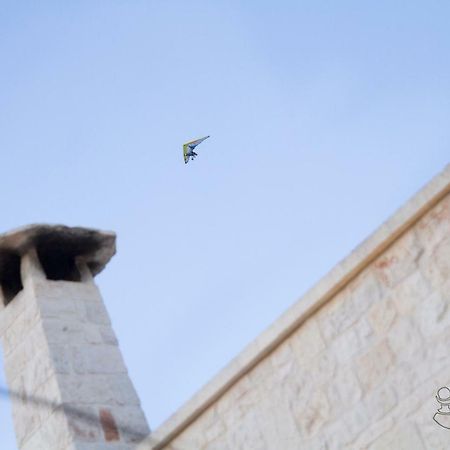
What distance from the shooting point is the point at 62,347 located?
5.68 m

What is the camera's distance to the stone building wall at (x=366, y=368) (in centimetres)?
400

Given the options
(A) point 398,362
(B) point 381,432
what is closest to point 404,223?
(A) point 398,362

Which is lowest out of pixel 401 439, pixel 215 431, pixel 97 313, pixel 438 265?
pixel 401 439

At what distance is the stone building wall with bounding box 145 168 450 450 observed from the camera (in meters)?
4.00

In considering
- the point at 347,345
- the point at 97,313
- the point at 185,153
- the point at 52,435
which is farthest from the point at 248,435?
the point at 185,153

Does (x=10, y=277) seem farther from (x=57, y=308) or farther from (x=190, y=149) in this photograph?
(x=190, y=149)

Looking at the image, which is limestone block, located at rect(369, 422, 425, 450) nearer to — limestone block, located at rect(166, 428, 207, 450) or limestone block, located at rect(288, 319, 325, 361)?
limestone block, located at rect(288, 319, 325, 361)

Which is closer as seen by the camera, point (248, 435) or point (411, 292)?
point (411, 292)

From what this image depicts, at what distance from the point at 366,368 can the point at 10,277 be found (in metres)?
3.04

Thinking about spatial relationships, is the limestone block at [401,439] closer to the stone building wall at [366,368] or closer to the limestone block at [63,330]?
the stone building wall at [366,368]

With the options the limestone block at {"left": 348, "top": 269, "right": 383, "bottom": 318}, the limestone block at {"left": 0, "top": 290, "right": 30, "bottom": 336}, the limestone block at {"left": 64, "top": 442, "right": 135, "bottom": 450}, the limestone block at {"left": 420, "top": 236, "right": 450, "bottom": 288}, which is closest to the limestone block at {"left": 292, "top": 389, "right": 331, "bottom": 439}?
the limestone block at {"left": 348, "top": 269, "right": 383, "bottom": 318}

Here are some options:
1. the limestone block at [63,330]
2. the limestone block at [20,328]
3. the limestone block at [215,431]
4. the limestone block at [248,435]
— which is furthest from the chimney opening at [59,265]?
the limestone block at [248,435]

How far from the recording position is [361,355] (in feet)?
13.9

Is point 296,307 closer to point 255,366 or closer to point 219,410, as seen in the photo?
point 255,366
